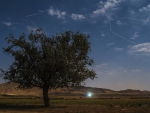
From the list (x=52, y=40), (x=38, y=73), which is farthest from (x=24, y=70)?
(x=52, y=40)

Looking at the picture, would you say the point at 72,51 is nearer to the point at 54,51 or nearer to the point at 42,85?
the point at 54,51

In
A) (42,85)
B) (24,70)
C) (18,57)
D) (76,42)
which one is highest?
(76,42)

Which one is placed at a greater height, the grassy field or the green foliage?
the green foliage

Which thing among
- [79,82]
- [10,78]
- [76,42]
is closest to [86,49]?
[76,42]

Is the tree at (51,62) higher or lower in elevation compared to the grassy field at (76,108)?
higher

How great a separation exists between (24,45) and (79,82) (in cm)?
1306

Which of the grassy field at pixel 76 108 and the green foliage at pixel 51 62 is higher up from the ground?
the green foliage at pixel 51 62

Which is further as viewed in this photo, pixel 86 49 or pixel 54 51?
pixel 86 49

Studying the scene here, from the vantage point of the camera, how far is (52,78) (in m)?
43.4

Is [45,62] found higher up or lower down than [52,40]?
lower down

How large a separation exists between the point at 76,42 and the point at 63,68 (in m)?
6.37

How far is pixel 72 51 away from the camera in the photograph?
42.3m

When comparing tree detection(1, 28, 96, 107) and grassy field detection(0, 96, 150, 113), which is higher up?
tree detection(1, 28, 96, 107)

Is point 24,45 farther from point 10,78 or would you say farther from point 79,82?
point 79,82
